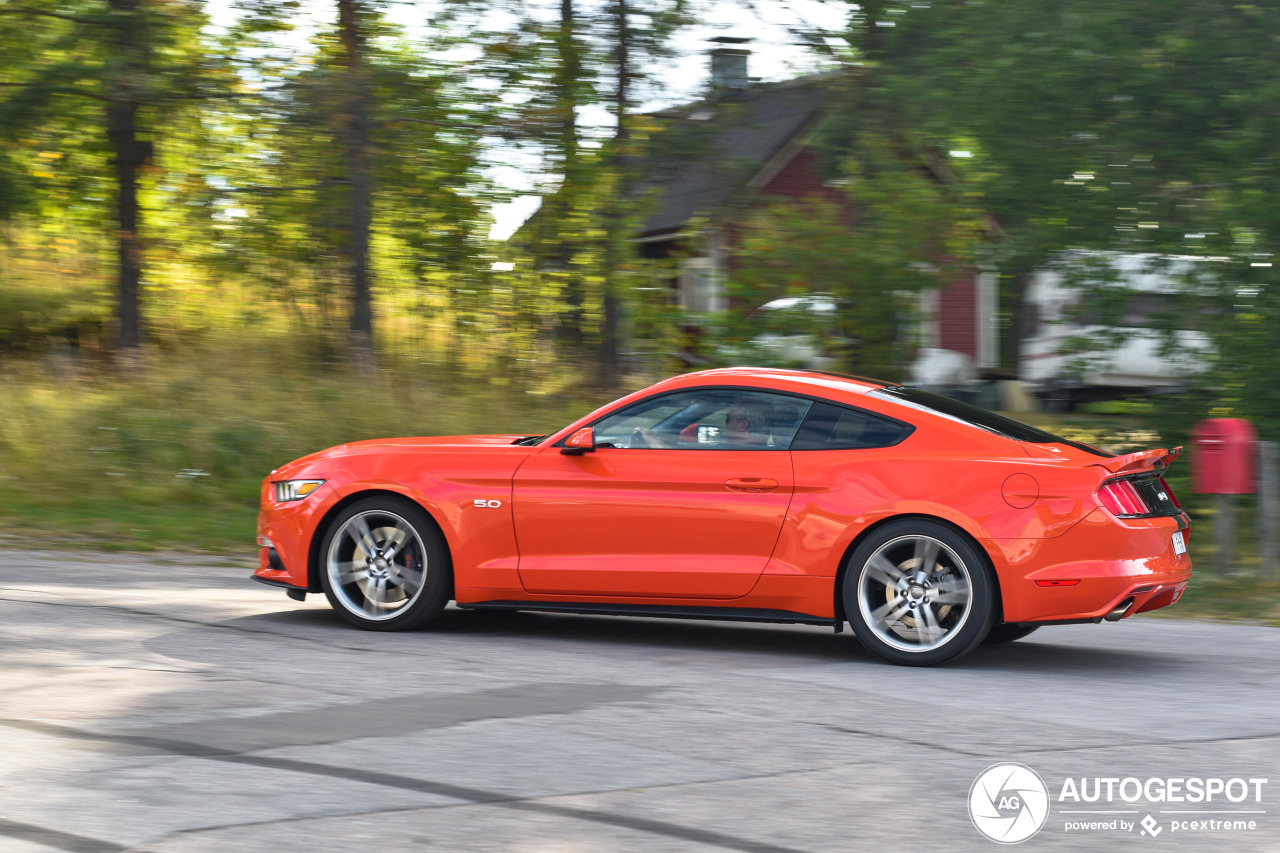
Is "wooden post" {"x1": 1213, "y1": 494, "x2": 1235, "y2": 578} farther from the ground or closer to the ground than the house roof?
closer to the ground

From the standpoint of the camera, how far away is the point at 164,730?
5.20 metres

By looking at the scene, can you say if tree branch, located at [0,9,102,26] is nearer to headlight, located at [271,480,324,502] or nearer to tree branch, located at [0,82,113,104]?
tree branch, located at [0,82,113,104]

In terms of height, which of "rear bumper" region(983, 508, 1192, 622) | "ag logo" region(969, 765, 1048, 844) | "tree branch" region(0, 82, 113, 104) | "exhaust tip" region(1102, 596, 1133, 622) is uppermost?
"tree branch" region(0, 82, 113, 104)

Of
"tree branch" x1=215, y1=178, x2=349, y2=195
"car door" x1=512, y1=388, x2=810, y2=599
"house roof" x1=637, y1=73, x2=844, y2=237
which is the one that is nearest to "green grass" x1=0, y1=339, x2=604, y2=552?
"tree branch" x1=215, y1=178, x2=349, y2=195

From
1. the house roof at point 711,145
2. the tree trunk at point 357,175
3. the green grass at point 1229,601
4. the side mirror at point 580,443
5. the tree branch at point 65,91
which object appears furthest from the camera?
the tree branch at point 65,91

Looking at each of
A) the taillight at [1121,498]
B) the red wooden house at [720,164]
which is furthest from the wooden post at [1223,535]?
the red wooden house at [720,164]

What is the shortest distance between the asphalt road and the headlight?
27.1 inches

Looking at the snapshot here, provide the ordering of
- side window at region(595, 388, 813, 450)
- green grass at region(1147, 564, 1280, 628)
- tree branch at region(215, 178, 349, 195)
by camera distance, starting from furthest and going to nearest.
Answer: tree branch at region(215, 178, 349, 195) → green grass at region(1147, 564, 1280, 628) → side window at region(595, 388, 813, 450)

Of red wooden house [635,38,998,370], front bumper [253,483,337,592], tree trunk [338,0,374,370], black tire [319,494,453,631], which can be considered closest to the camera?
black tire [319,494,453,631]

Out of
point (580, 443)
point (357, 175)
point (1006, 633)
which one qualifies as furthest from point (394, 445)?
point (357, 175)

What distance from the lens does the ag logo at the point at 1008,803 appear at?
424cm

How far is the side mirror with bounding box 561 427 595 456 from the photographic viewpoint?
728 centimetres

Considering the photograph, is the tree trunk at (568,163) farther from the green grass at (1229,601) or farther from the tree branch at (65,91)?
the green grass at (1229,601)

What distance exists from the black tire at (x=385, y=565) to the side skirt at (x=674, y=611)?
0.27 metres
